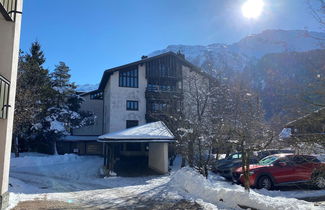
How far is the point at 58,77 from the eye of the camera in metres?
34.1

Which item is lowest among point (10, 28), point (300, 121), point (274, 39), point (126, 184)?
point (126, 184)

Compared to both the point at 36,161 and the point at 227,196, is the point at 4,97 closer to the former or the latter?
the point at 227,196

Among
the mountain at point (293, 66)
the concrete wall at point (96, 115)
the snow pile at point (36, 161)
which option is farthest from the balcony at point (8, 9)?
the concrete wall at point (96, 115)

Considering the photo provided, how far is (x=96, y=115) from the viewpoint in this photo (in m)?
37.5

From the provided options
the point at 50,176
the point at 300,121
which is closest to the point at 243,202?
the point at 300,121

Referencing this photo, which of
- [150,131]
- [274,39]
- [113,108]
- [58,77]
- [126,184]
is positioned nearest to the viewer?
[274,39]

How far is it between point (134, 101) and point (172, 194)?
20518 millimetres

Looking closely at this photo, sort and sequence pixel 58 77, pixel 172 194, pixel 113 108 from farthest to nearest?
1. pixel 58 77
2. pixel 113 108
3. pixel 172 194

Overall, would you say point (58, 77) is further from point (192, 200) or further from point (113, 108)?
point (192, 200)

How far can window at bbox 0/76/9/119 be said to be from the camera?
26.9 feet

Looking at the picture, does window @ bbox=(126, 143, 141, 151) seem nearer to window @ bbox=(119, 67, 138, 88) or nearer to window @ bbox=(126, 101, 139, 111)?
window @ bbox=(126, 101, 139, 111)

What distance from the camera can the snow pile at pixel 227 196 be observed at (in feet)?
25.2

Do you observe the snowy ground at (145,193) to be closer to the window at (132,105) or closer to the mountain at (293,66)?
the mountain at (293,66)

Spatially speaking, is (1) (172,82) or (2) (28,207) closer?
(2) (28,207)
